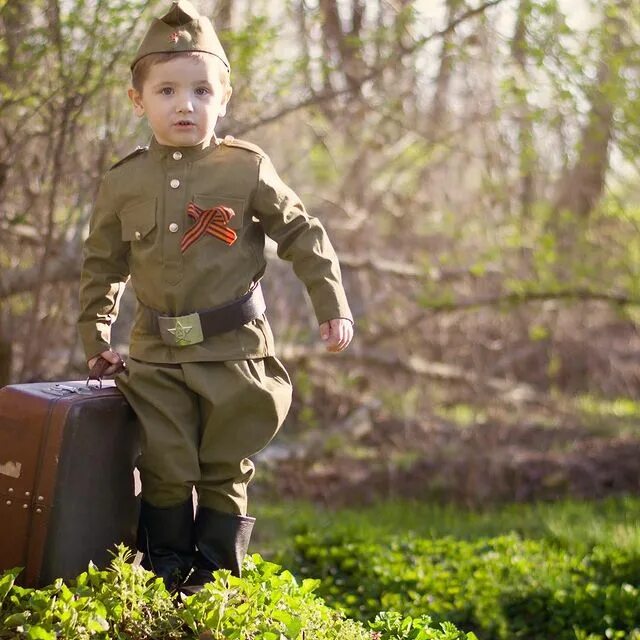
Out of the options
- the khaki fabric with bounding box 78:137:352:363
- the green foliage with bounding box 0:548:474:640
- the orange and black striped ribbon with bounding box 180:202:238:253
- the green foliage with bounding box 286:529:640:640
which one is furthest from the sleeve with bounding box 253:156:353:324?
the green foliage with bounding box 286:529:640:640

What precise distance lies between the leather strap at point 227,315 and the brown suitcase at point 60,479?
0.87ft

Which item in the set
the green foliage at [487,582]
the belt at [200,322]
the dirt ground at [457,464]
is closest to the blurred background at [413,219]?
the dirt ground at [457,464]

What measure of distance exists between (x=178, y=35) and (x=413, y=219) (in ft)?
25.4

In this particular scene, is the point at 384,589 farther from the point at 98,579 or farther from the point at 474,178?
the point at 474,178

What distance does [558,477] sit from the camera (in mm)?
8031

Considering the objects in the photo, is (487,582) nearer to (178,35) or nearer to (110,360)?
(110,360)

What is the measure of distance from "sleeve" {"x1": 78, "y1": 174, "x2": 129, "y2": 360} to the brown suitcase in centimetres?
23

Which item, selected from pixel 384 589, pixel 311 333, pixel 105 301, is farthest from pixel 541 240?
pixel 105 301

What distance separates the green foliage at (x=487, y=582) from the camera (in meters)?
4.71

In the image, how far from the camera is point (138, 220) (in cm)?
351

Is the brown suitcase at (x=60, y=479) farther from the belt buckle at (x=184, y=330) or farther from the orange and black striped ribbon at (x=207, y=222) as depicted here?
the orange and black striped ribbon at (x=207, y=222)

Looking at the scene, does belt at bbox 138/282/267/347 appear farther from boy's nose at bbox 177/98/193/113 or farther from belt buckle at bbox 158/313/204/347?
boy's nose at bbox 177/98/193/113

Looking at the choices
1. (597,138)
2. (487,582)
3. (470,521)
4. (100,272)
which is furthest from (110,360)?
(597,138)

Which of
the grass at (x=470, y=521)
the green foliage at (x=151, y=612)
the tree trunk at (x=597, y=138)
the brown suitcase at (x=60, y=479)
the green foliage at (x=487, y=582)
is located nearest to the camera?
the green foliage at (x=151, y=612)
